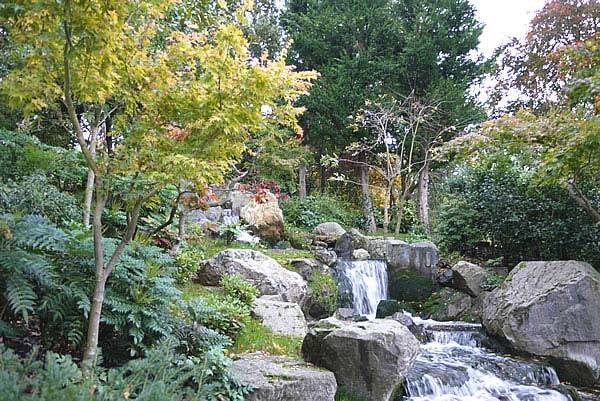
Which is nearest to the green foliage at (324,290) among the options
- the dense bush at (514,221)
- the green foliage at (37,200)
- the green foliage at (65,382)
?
the dense bush at (514,221)

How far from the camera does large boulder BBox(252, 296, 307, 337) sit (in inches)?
219

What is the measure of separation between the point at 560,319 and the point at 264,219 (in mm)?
7221

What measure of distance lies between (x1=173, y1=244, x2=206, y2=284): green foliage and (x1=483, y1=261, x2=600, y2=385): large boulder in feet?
16.9

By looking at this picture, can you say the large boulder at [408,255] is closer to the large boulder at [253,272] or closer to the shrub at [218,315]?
the large boulder at [253,272]

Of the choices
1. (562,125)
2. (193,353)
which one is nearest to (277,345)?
(193,353)

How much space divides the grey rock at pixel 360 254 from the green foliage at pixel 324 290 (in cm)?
184

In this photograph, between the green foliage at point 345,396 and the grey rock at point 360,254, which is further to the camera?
the grey rock at point 360,254

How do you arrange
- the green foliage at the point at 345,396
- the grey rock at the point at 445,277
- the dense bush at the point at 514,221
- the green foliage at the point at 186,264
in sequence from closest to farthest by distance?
the green foliage at the point at 345,396, the green foliage at the point at 186,264, the dense bush at the point at 514,221, the grey rock at the point at 445,277

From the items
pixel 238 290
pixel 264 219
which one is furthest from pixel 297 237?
pixel 238 290

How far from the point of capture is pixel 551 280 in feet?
22.5

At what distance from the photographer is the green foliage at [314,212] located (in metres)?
14.7

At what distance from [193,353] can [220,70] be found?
253 cm

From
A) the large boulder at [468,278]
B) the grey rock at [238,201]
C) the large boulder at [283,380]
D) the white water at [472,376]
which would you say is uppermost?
the grey rock at [238,201]

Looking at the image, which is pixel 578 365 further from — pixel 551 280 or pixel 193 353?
pixel 193 353
